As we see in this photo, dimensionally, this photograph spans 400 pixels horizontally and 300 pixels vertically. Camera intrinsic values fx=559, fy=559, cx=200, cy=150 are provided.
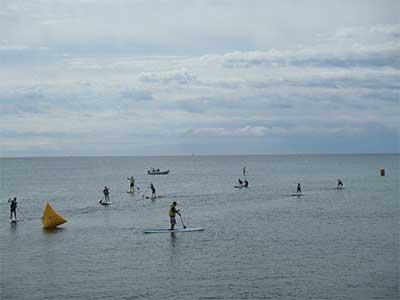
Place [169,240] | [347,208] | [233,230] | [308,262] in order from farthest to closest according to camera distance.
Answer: [347,208], [233,230], [169,240], [308,262]

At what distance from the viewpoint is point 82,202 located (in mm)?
65250

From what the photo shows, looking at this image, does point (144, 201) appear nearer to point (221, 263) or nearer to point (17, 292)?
point (221, 263)

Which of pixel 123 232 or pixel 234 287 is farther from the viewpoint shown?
pixel 123 232

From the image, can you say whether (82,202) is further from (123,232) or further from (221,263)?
(221,263)

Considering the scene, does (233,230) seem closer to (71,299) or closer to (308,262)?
(308,262)

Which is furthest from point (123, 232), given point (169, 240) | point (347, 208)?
point (347, 208)

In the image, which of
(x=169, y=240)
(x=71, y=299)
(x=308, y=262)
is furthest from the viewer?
(x=169, y=240)

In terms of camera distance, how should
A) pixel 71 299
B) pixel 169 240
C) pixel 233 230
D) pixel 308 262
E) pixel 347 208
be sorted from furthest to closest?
pixel 347 208
pixel 233 230
pixel 169 240
pixel 308 262
pixel 71 299

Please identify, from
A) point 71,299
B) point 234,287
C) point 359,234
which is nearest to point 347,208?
point 359,234

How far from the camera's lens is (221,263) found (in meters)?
28.1

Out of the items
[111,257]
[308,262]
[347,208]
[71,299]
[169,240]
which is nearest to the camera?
[71,299]

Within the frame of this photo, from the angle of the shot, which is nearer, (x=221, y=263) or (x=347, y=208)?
(x=221, y=263)

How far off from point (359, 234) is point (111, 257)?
54.3 feet

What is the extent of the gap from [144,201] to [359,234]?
32.9 metres
